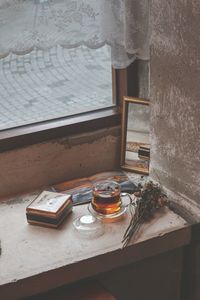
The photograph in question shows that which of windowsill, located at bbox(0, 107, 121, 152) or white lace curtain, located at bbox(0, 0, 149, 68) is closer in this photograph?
white lace curtain, located at bbox(0, 0, 149, 68)

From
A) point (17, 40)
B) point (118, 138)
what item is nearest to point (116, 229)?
point (118, 138)

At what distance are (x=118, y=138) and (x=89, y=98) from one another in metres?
0.16

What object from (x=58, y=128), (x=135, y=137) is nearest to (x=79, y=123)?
(x=58, y=128)

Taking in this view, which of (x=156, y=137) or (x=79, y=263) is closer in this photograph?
(x=79, y=263)

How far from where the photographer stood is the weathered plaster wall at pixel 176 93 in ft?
4.11

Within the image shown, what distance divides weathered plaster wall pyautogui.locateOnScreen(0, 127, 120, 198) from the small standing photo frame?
4 centimetres

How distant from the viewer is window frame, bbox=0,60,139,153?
5.02 ft

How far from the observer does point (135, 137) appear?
5.36 feet

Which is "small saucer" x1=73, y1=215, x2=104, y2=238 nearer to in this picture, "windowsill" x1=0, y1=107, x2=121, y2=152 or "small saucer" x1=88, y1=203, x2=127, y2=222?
"small saucer" x1=88, y1=203, x2=127, y2=222

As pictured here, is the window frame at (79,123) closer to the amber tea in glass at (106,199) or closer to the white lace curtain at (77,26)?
the white lace curtain at (77,26)

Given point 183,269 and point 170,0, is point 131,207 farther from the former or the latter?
point 170,0

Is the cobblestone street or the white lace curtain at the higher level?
the white lace curtain

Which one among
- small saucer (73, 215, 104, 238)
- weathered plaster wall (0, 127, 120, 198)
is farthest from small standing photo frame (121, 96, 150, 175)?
small saucer (73, 215, 104, 238)

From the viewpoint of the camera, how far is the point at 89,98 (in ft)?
5.42
